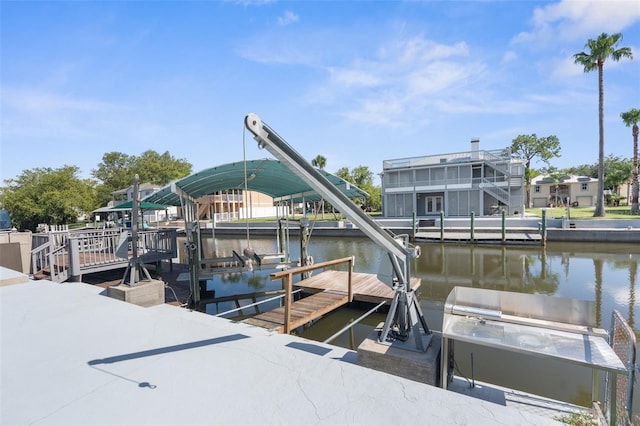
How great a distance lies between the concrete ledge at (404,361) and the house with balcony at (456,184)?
26.7m

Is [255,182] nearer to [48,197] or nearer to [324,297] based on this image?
[324,297]

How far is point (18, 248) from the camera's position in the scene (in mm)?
9055

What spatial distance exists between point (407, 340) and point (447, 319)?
59 cm

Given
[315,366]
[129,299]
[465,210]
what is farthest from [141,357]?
[465,210]

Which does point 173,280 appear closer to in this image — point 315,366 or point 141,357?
point 141,357

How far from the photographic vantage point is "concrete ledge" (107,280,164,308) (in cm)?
479

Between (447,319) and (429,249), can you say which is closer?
(447,319)

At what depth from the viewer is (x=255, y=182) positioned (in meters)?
10.9

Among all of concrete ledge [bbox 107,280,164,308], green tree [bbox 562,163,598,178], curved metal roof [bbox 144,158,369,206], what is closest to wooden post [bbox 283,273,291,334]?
concrete ledge [bbox 107,280,164,308]

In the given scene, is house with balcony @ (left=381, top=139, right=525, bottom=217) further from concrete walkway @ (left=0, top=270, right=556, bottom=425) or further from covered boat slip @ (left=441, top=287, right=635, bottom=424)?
concrete walkway @ (left=0, top=270, right=556, bottom=425)

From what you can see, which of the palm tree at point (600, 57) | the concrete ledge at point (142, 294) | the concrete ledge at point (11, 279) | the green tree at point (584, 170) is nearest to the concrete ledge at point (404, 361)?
the concrete ledge at point (142, 294)

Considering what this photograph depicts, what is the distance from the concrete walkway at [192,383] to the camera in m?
2.07

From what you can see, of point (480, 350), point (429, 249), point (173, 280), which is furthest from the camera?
point (429, 249)

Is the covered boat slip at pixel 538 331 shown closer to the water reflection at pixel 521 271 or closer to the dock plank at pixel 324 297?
the dock plank at pixel 324 297
